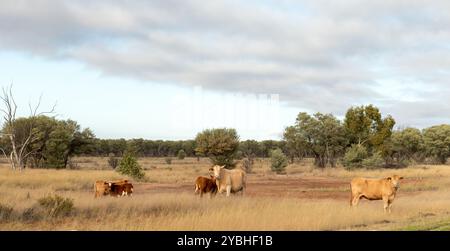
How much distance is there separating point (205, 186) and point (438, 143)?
7990 centimetres

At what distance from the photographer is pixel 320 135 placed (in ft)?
223

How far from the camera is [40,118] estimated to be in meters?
55.0

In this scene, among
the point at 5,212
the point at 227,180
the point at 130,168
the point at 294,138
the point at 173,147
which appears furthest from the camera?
the point at 173,147

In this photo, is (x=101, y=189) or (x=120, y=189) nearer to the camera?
(x=101, y=189)

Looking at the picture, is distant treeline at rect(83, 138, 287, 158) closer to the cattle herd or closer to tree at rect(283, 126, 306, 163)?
tree at rect(283, 126, 306, 163)

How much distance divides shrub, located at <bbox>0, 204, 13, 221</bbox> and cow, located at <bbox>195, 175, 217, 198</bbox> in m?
8.79

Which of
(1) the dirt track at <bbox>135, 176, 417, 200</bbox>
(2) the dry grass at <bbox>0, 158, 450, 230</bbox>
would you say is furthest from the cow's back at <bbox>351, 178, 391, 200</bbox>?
(1) the dirt track at <bbox>135, 176, 417, 200</bbox>

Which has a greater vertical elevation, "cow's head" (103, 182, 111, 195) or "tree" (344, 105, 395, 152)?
"tree" (344, 105, 395, 152)

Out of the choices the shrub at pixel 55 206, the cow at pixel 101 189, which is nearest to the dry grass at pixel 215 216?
the shrub at pixel 55 206

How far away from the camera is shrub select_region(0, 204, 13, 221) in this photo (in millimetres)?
13133

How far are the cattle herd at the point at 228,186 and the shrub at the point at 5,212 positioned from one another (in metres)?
6.79

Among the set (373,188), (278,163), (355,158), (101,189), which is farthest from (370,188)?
(355,158)

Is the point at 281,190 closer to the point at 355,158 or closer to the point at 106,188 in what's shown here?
the point at 106,188
